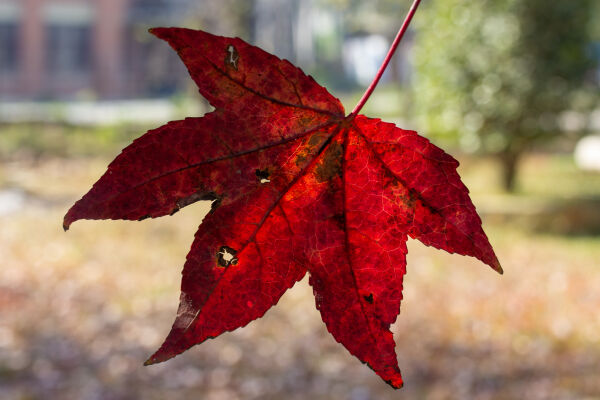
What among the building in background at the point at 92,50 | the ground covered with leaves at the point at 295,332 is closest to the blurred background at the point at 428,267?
the ground covered with leaves at the point at 295,332

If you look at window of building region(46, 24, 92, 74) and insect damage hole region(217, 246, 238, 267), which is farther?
window of building region(46, 24, 92, 74)

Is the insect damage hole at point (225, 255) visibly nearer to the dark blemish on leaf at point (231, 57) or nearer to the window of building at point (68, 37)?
the dark blemish on leaf at point (231, 57)

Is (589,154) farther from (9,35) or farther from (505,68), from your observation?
(9,35)

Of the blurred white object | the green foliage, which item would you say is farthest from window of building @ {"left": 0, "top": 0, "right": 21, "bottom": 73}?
the green foliage

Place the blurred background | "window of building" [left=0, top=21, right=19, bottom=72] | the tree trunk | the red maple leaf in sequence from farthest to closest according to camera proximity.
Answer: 1. "window of building" [left=0, top=21, right=19, bottom=72]
2. the tree trunk
3. the blurred background
4. the red maple leaf

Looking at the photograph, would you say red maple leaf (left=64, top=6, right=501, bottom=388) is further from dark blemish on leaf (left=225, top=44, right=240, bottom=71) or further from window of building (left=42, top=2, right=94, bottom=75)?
window of building (left=42, top=2, right=94, bottom=75)

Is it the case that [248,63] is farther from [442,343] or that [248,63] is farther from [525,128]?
[525,128]

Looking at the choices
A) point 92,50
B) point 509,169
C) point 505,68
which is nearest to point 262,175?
point 505,68
